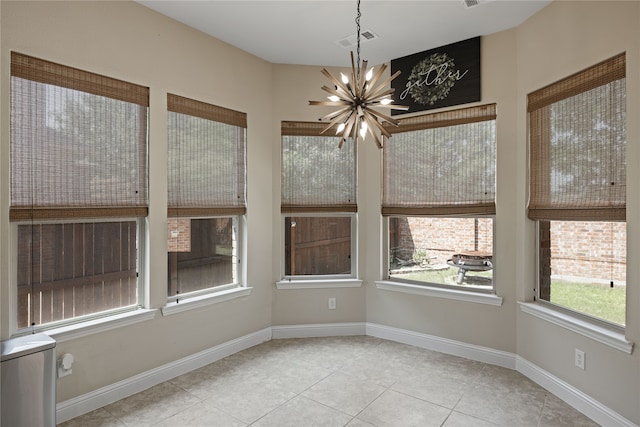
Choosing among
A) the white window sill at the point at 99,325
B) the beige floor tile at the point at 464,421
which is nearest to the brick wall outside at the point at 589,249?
the beige floor tile at the point at 464,421

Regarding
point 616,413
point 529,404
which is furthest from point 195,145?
point 616,413

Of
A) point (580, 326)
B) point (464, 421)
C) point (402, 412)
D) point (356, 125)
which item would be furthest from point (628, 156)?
point (402, 412)

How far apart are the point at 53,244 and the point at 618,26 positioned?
399 centimetres

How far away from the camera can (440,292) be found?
3.76 metres

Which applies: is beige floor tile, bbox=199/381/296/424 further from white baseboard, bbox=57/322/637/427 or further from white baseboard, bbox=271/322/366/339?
white baseboard, bbox=271/322/366/339

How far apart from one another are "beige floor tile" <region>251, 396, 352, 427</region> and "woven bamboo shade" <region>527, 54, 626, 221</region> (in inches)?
87.0

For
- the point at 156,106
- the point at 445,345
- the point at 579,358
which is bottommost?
the point at 445,345

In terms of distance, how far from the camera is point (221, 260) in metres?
3.72

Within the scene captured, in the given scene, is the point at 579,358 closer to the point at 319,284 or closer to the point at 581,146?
the point at 581,146

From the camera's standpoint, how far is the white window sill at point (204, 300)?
10.4 feet

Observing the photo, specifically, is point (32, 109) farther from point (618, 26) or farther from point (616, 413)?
point (616, 413)

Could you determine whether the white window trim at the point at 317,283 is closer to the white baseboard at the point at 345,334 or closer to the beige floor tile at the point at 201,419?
the white baseboard at the point at 345,334

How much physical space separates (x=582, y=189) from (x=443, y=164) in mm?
1246

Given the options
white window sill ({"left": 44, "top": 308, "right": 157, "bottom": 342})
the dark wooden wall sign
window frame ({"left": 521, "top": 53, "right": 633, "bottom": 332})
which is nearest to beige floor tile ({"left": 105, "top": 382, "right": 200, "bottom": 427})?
white window sill ({"left": 44, "top": 308, "right": 157, "bottom": 342})
